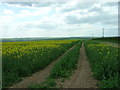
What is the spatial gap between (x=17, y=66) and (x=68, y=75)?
10.8 feet

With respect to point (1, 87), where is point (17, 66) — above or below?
above

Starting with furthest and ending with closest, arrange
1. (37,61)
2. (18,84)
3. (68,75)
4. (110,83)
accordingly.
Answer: (37,61) → (68,75) → (18,84) → (110,83)

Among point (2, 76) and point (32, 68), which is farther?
point (32, 68)

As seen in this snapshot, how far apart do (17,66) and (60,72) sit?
9.11 ft

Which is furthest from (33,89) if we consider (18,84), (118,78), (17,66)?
(118,78)

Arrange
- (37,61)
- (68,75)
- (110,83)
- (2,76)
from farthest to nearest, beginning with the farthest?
(37,61), (68,75), (2,76), (110,83)

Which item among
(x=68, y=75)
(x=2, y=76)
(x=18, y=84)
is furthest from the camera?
(x=68, y=75)

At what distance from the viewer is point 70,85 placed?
21.3ft

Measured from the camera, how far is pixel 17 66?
28.5 ft

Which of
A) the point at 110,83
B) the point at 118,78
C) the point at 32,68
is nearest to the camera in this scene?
the point at 110,83

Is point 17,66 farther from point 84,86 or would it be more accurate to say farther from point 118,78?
point 118,78

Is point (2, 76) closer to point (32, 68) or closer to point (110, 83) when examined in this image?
point (32, 68)

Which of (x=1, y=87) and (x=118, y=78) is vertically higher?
(x=118, y=78)

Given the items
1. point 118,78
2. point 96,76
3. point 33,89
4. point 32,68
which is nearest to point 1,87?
point 33,89
